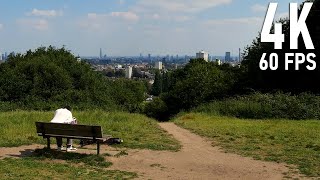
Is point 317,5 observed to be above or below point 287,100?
above

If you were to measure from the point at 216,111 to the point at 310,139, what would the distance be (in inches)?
498

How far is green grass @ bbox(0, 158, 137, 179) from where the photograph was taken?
8.59m

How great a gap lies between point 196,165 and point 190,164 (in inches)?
6.4

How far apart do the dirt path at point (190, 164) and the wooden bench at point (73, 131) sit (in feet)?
2.05

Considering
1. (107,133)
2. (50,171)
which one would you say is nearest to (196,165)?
(50,171)

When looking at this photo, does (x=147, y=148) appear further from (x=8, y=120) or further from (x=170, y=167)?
(x=8, y=120)

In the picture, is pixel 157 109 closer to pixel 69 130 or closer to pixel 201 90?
pixel 201 90

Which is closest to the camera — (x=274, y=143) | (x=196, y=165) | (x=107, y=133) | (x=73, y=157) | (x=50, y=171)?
(x=50, y=171)

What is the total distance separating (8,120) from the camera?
18.4 meters

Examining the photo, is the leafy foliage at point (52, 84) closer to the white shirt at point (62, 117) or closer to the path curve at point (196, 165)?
the white shirt at point (62, 117)

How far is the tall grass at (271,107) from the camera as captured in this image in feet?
80.5

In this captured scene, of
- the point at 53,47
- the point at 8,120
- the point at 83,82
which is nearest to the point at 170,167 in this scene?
the point at 8,120

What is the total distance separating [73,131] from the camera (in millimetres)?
10555

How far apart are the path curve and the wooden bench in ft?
2.22
